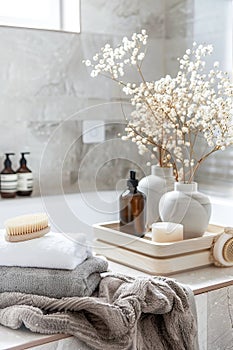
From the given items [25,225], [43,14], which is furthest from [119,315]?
[43,14]

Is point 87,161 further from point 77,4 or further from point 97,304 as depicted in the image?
point 77,4

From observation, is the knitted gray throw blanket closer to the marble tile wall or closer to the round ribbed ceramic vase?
the round ribbed ceramic vase

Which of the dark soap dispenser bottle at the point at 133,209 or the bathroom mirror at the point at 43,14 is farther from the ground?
the bathroom mirror at the point at 43,14

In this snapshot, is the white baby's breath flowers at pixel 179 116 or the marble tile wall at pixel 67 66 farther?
the marble tile wall at pixel 67 66

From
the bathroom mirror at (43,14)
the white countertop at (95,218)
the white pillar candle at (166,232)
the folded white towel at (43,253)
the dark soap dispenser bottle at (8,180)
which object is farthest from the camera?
the bathroom mirror at (43,14)

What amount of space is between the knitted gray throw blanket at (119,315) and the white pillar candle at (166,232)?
0.66ft

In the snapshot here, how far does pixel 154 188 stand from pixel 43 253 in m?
0.42

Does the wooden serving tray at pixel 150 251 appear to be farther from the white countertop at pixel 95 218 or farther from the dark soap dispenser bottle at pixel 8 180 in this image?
the dark soap dispenser bottle at pixel 8 180

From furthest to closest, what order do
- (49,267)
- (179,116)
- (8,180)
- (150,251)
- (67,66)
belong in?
(67,66), (8,180), (179,116), (150,251), (49,267)

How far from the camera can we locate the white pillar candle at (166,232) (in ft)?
4.40

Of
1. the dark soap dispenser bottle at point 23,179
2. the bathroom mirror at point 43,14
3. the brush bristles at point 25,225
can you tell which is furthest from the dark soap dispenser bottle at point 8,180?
the brush bristles at point 25,225

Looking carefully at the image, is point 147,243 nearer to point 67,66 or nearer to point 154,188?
point 154,188

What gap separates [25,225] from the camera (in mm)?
1156

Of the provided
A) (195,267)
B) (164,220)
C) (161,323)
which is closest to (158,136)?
(164,220)
